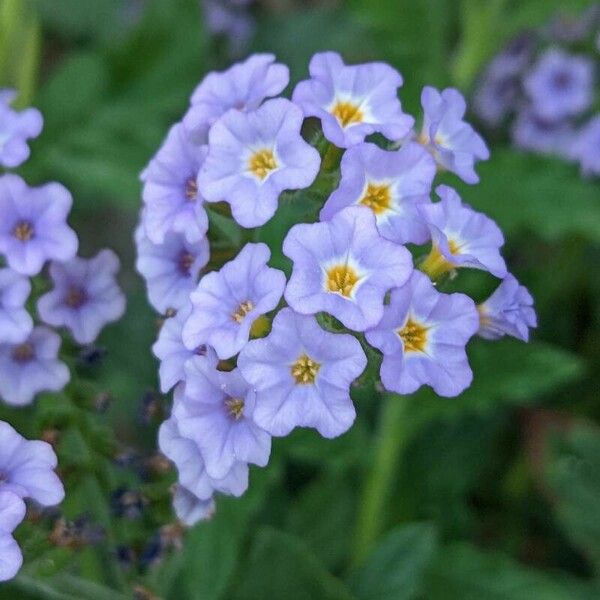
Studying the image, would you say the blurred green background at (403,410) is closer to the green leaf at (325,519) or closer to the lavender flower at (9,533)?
the green leaf at (325,519)

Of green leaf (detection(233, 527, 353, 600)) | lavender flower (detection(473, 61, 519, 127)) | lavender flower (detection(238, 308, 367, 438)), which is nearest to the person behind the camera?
lavender flower (detection(238, 308, 367, 438))

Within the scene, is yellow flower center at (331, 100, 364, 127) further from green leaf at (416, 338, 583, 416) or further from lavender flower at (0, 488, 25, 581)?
green leaf at (416, 338, 583, 416)

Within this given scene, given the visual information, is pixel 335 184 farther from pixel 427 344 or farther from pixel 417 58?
pixel 417 58

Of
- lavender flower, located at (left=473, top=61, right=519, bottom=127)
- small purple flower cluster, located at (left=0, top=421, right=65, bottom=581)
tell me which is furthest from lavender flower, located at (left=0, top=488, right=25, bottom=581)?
lavender flower, located at (left=473, top=61, right=519, bottom=127)

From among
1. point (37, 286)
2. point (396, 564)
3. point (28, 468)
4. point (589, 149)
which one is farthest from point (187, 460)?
point (589, 149)

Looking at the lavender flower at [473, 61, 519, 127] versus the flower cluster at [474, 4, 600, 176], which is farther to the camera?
the lavender flower at [473, 61, 519, 127]

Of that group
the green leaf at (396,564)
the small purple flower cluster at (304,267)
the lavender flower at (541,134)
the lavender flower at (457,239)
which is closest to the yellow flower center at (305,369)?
the small purple flower cluster at (304,267)

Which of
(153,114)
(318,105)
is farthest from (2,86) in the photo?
(318,105)

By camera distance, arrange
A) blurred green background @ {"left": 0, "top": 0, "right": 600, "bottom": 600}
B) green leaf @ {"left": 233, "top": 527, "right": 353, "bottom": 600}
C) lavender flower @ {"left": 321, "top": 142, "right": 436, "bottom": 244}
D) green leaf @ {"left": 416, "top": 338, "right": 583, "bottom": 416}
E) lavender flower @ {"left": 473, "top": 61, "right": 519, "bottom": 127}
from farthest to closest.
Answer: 1. lavender flower @ {"left": 473, "top": 61, "right": 519, "bottom": 127}
2. green leaf @ {"left": 416, "top": 338, "right": 583, "bottom": 416}
3. blurred green background @ {"left": 0, "top": 0, "right": 600, "bottom": 600}
4. green leaf @ {"left": 233, "top": 527, "right": 353, "bottom": 600}
5. lavender flower @ {"left": 321, "top": 142, "right": 436, "bottom": 244}

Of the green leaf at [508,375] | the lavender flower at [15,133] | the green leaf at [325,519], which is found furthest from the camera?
the green leaf at [325,519]
